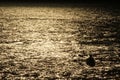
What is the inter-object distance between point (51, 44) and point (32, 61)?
83.9ft

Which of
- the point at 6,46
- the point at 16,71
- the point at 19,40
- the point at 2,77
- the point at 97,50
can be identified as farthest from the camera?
the point at 19,40

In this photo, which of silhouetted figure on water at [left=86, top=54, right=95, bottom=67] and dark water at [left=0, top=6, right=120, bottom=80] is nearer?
dark water at [left=0, top=6, right=120, bottom=80]

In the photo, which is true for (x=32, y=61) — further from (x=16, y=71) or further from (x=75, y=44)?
(x=75, y=44)

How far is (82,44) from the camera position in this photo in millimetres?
87125

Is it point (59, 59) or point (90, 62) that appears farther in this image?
point (59, 59)

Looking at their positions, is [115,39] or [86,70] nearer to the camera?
[86,70]

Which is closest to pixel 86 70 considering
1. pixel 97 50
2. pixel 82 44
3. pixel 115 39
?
pixel 97 50

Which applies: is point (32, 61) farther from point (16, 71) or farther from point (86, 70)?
point (86, 70)

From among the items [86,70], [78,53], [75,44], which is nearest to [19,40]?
[75,44]

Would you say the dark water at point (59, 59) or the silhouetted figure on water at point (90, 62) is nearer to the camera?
the dark water at point (59, 59)

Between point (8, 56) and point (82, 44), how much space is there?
26963 millimetres

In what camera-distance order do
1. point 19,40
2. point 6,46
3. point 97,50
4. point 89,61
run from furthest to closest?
point 19,40 → point 6,46 → point 97,50 → point 89,61

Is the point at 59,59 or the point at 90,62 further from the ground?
the point at 59,59

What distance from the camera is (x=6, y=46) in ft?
274
